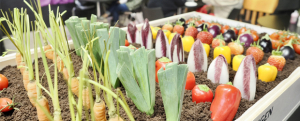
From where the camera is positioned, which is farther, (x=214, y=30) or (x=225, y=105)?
(x=214, y=30)

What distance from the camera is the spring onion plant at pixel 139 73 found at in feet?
1.93

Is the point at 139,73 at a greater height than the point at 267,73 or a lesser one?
greater

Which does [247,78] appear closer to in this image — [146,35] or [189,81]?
[189,81]

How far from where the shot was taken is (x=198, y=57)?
98 cm

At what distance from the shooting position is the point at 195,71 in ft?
3.30

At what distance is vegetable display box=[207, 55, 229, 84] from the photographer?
2.85 feet

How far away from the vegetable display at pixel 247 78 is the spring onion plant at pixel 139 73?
1.27 feet

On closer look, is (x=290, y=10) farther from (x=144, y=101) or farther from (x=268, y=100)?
(x=144, y=101)

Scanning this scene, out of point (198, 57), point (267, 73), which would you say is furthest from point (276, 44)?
point (198, 57)

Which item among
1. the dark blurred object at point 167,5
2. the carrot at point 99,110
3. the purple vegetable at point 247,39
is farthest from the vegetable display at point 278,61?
the dark blurred object at point 167,5

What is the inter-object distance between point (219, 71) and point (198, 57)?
0.13 meters

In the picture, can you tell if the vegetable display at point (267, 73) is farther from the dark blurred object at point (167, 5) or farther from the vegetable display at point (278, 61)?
the dark blurred object at point (167, 5)

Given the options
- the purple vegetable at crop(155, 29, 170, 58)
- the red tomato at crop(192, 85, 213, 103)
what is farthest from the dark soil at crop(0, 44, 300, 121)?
the purple vegetable at crop(155, 29, 170, 58)

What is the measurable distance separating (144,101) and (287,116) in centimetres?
71
